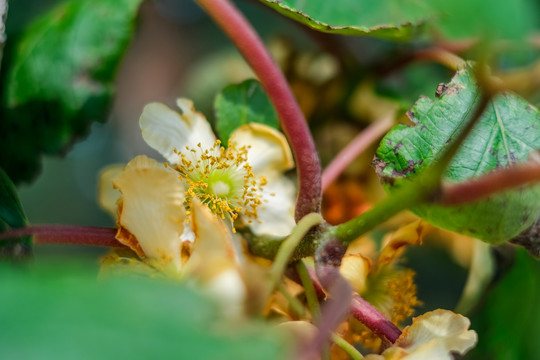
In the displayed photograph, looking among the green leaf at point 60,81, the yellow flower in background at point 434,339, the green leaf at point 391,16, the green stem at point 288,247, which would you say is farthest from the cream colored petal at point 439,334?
the green leaf at point 60,81

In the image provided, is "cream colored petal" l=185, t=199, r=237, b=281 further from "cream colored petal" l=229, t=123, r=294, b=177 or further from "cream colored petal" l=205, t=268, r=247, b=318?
"cream colored petal" l=229, t=123, r=294, b=177

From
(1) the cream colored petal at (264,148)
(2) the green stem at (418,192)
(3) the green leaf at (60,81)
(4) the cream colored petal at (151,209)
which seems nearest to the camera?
(2) the green stem at (418,192)

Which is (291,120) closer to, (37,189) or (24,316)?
(24,316)

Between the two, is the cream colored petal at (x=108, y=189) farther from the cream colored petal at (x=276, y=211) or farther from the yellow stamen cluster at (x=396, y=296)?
the yellow stamen cluster at (x=396, y=296)

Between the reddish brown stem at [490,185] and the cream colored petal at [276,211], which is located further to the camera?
the cream colored petal at [276,211]

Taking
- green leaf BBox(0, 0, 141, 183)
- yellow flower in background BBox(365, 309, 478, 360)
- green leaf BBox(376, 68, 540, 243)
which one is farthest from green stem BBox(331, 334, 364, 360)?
green leaf BBox(0, 0, 141, 183)

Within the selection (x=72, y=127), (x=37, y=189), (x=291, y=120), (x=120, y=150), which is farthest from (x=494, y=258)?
(x=37, y=189)
